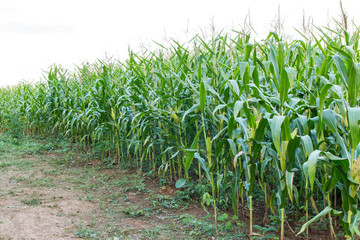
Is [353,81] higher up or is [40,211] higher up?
[353,81]

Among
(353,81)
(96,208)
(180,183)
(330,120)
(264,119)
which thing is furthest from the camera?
(96,208)

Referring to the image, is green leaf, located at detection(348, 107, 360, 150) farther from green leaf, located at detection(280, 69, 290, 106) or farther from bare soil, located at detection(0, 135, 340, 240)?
bare soil, located at detection(0, 135, 340, 240)

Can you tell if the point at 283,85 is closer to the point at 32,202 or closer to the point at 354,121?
the point at 354,121

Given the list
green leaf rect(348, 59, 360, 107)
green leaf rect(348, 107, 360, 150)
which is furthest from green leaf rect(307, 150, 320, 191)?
green leaf rect(348, 59, 360, 107)

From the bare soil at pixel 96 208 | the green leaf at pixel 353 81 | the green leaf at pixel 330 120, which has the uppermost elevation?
the green leaf at pixel 353 81

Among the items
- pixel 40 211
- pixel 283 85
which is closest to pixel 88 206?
pixel 40 211

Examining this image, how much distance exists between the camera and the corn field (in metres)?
2.11

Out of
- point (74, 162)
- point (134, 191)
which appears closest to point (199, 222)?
point (134, 191)

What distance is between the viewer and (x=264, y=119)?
2.38 m

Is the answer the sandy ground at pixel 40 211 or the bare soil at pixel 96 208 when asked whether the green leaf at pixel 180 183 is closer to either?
the bare soil at pixel 96 208

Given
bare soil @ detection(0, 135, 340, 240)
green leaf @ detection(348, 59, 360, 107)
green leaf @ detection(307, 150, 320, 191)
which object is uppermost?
green leaf @ detection(348, 59, 360, 107)

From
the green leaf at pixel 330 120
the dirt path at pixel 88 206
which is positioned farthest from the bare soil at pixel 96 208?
the green leaf at pixel 330 120

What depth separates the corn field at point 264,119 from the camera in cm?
211

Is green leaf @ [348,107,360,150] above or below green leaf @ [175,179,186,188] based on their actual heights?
above
